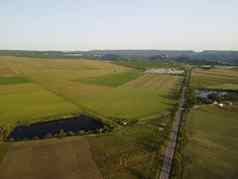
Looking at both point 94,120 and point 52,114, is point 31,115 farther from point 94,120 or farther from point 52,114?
point 94,120

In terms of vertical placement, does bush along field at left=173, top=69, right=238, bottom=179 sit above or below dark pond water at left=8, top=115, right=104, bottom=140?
above

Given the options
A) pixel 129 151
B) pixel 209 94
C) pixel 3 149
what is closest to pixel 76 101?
pixel 3 149

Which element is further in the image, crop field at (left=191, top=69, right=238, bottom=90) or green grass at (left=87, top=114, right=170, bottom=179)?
crop field at (left=191, top=69, right=238, bottom=90)

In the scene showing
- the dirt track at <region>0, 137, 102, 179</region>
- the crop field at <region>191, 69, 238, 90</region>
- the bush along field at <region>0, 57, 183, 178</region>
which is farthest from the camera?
the crop field at <region>191, 69, 238, 90</region>

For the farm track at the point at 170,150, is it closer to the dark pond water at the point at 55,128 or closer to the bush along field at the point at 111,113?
the bush along field at the point at 111,113

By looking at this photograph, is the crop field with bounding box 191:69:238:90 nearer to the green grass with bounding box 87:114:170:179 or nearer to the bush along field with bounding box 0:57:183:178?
the bush along field with bounding box 0:57:183:178

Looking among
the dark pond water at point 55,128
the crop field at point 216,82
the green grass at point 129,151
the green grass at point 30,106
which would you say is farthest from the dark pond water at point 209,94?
the dark pond water at point 55,128

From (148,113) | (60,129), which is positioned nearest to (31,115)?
(60,129)

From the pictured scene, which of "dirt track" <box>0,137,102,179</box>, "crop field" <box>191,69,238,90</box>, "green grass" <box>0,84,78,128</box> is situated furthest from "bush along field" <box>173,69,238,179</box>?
"crop field" <box>191,69,238,90</box>
